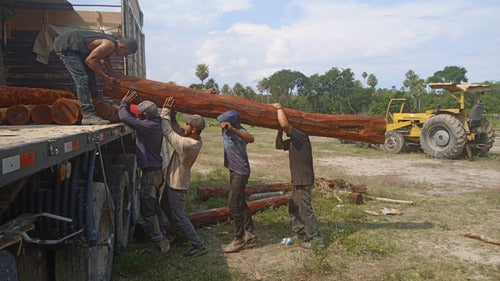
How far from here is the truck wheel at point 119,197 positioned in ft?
14.4

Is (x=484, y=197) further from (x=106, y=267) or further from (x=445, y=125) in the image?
(x=106, y=267)

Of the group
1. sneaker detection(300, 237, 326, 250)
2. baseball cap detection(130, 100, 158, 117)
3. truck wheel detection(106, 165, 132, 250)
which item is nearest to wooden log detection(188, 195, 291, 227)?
truck wheel detection(106, 165, 132, 250)

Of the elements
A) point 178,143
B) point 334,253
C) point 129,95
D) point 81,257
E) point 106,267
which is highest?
point 129,95

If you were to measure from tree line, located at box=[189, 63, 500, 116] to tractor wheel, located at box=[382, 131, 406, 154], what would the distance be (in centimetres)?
2326

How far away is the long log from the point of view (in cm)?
492

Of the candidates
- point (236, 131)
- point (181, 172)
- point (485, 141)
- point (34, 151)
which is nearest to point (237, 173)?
point (236, 131)

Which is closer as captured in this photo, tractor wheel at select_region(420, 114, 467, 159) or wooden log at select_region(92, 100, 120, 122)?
wooden log at select_region(92, 100, 120, 122)

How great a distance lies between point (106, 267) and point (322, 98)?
49.5 metres

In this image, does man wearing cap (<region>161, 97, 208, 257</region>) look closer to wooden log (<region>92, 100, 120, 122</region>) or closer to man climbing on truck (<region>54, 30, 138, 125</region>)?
wooden log (<region>92, 100, 120, 122</region>)

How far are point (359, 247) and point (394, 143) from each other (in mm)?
10813

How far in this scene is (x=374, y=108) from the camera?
3944cm

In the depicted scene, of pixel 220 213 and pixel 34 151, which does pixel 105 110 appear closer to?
pixel 220 213

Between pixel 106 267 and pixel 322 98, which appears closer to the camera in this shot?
pixel 106 267

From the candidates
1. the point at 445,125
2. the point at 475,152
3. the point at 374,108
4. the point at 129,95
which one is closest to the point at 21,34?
the point at 129,95
